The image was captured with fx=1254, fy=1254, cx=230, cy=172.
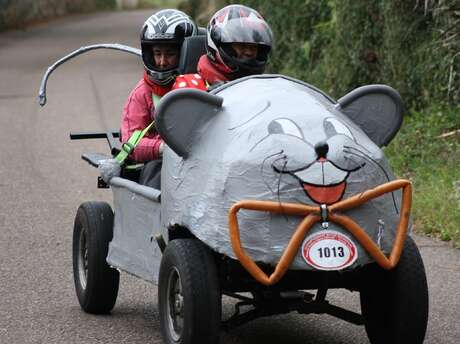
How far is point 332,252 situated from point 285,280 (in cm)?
43

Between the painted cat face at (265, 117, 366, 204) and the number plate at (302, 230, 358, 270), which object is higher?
the painted cat face at (265, 117, 366, 204)

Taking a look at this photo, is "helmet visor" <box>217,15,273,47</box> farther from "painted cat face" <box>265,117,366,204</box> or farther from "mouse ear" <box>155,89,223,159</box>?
"painted cat face" <box>265,117,366,204</box>

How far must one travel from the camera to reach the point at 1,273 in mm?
8172

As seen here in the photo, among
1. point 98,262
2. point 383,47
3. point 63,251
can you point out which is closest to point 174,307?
point 98,262

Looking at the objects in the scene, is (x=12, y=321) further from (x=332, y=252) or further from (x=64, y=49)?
(x=64, y=49)

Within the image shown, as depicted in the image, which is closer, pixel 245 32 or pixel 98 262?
pixel 245 32

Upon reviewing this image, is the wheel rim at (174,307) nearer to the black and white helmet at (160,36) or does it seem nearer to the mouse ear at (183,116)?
the mouse ear at (183,116)

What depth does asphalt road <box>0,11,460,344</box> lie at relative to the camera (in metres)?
6.61

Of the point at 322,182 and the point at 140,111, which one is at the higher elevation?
the point at 322,182

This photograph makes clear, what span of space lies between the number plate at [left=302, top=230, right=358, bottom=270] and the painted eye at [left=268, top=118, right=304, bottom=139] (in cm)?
46

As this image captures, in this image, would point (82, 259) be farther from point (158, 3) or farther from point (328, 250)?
point (158, 3)

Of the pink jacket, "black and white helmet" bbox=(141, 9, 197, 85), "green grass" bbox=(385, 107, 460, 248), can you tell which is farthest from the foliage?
the pink jacket

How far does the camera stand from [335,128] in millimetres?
5484

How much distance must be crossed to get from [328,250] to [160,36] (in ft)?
7.66
